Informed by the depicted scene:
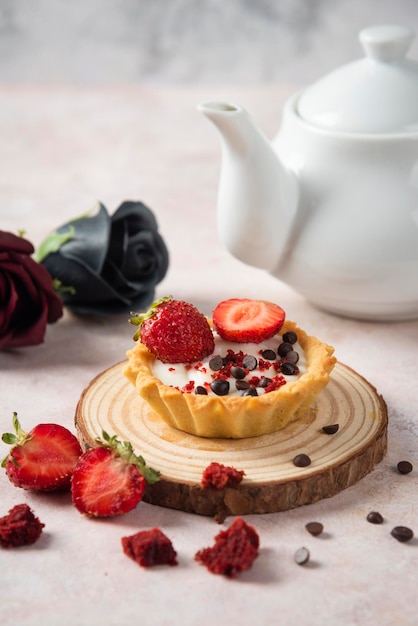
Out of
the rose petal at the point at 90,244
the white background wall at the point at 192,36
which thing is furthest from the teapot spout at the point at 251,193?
the white background wall at the point at 192,36

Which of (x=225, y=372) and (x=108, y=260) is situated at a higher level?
(x=225, y=372)

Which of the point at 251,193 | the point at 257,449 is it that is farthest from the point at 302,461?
the point at 251,193

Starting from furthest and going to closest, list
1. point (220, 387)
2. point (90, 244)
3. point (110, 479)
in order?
point (90, 244) → point (220, 387) → point (110, 479)

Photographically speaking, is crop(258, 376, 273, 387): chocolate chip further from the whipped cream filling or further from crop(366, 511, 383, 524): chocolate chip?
crop(366, 511, 383, 524): chocolate chip

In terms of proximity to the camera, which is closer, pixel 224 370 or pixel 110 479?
pixel 110 479

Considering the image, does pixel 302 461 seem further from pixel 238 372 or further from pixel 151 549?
pixel 151 549

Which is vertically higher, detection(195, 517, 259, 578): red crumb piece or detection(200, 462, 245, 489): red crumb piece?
detection(200, 462, 245, 489): red crumb piece

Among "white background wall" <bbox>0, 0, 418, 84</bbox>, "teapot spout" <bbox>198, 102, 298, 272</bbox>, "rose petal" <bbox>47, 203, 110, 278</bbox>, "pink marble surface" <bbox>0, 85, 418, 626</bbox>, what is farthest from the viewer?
"white background wall" <bbox>0, 0, 418, 84</bbox>

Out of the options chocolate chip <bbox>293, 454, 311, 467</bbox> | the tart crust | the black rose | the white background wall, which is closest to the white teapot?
the black rose
